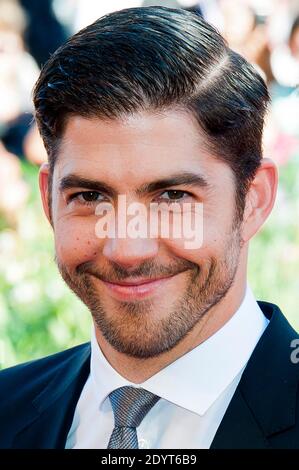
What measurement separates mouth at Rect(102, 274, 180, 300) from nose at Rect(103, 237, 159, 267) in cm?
6

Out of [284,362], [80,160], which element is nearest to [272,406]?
[284,362]

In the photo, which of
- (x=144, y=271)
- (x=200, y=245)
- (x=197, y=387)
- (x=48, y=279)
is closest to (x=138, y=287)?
(x=144, y=271)

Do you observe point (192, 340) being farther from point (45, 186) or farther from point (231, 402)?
point (45, 186)

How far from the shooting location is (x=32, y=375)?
241 cm

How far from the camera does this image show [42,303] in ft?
12.7

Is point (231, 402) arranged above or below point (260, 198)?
below

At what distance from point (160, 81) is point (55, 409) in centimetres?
85

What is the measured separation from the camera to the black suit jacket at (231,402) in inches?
74.9

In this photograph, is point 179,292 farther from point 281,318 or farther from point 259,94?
point 259,94

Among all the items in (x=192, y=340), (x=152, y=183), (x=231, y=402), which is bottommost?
(x=231, y=402)

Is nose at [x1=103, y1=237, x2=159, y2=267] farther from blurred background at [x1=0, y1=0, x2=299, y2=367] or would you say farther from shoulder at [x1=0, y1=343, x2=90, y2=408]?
blurred background at [x1=0, y1=0, x2=299, y2=367]

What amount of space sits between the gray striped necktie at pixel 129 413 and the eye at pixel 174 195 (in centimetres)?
44

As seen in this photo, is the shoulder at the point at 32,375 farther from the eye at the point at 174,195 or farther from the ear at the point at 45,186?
the eye at the point at 174,195
